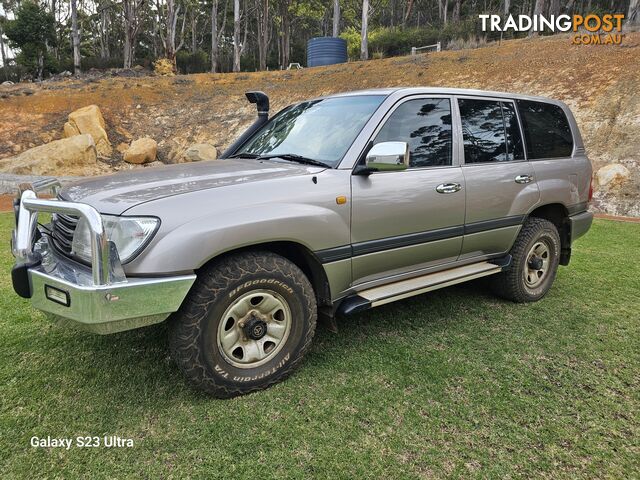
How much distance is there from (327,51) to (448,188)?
2142cm

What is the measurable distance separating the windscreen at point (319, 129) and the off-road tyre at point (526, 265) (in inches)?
76.2

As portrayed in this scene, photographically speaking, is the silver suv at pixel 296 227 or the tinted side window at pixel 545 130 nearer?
the silver suv at pixel 296 227

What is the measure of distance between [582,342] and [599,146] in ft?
34.4

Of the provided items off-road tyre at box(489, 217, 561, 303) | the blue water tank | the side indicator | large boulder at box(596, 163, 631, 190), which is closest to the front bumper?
the side indicator

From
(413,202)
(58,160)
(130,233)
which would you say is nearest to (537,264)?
(413,202)

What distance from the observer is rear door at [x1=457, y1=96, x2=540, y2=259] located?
356 centimetres

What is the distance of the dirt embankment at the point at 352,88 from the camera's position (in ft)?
39.6

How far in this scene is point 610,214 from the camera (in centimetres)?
1003

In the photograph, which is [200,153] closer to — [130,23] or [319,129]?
[319,129]

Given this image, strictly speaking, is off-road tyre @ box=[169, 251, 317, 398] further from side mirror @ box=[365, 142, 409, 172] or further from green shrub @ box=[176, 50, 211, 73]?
green shrub @ box=[176, 50, 211, 73]

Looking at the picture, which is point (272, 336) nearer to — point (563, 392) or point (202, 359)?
point (202, 359)

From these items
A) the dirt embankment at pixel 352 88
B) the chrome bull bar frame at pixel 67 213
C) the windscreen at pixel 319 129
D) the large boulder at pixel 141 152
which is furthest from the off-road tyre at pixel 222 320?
the large boulder at pixel 141 152

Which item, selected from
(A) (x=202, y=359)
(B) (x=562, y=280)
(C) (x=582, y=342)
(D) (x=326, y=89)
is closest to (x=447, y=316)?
(C) (x=582, y=342)

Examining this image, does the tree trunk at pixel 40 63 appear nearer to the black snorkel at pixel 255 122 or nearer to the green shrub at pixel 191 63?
the green shrub at pixel 191 63
